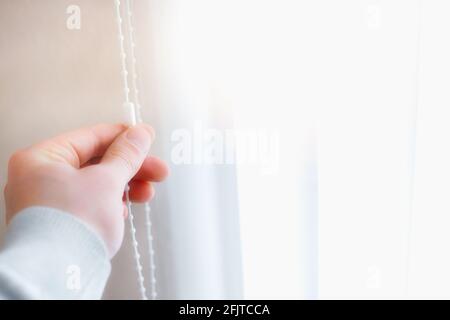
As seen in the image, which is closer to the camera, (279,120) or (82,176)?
(82,176)

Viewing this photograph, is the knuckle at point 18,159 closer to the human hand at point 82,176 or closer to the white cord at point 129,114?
the human hand at point 82,176

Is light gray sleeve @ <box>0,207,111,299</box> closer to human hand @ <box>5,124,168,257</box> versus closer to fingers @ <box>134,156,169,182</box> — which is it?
human hand @ <box>5,124,168,257</box>

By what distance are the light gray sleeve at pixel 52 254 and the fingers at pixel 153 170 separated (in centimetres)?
12

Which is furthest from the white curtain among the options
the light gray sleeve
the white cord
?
the light gray sleeve

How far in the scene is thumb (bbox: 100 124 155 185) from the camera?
0.42 meters

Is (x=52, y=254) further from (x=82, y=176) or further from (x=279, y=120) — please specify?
(x=279, y=120)

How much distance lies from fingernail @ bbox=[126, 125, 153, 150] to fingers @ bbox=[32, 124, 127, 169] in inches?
1.2

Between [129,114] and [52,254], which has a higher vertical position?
[129,114]

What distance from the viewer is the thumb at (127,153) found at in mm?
420

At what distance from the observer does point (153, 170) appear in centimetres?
49

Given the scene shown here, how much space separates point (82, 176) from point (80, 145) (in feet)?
0.21

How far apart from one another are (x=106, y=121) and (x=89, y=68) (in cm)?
8

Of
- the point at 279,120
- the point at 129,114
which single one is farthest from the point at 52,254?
the point at 279,120

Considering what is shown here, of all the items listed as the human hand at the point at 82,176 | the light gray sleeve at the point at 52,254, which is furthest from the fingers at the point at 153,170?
the light gray sleeve at the point at 52,254
